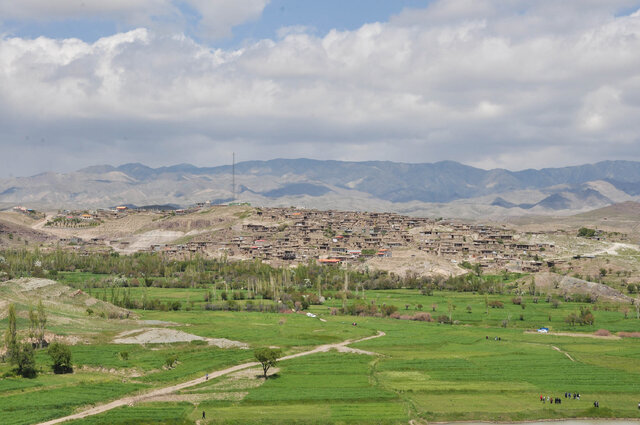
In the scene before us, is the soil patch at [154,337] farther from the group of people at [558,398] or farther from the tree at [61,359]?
the group of people at [558,398]

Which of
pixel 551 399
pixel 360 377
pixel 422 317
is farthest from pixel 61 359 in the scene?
pixel 422 317

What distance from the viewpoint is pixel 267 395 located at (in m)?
73.6

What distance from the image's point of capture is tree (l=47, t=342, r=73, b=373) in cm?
8250

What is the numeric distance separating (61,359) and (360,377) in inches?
1436

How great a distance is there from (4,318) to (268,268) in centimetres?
9476

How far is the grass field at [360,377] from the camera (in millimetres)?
68625

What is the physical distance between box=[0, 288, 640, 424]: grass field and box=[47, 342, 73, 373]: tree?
1555mm

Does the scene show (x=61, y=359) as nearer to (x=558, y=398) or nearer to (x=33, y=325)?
(x=33, y=325)

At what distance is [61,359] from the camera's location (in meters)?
82.6

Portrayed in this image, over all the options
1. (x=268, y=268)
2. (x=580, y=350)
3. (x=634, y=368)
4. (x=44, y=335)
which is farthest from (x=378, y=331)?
(x=268, y=268)

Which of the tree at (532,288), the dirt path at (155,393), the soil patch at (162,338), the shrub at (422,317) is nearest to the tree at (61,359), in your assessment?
the dirt path at (155,393)

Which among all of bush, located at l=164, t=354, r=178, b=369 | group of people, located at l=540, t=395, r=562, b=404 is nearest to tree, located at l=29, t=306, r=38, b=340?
bush, located at l=164, t=354, r=178, b=369

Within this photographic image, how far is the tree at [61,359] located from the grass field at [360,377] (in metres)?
1.55

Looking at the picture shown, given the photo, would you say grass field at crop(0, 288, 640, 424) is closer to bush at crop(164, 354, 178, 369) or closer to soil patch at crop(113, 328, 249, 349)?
bush at crop(164, 354, 178, 369)
